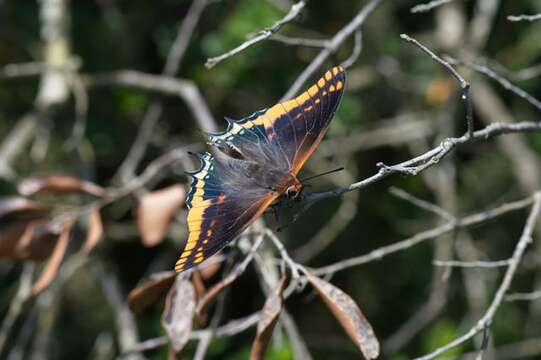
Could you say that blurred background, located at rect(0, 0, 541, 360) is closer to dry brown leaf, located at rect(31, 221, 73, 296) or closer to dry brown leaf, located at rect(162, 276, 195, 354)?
dry brown leaf, located at rect(31, 221, 73, 296)

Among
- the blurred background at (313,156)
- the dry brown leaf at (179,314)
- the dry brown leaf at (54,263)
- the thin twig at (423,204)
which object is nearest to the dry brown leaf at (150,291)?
the dry brown leaf at (179,314)

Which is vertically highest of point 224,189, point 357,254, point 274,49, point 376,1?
point 274,49

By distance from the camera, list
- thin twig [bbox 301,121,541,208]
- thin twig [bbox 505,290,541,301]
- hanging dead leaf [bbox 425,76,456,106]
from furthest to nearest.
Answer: hanging dead leaf [bbox 425,76,456,106]
thin twig [bbox 505,290,541,301]
thin twig [bbox 301,121,541,208]

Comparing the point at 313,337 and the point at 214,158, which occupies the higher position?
the point at 214,158

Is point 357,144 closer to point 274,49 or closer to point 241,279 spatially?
point 274,49

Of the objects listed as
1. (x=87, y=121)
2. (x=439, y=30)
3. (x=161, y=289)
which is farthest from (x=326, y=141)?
(x=161, y=289)

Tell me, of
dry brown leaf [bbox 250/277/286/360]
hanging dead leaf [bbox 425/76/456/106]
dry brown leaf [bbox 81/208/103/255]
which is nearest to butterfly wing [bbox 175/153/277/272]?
dry brown leaf [bbox 250/277/286/360]

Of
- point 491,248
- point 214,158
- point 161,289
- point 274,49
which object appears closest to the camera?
point 161,289

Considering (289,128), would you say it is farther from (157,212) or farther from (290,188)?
(157,212)
